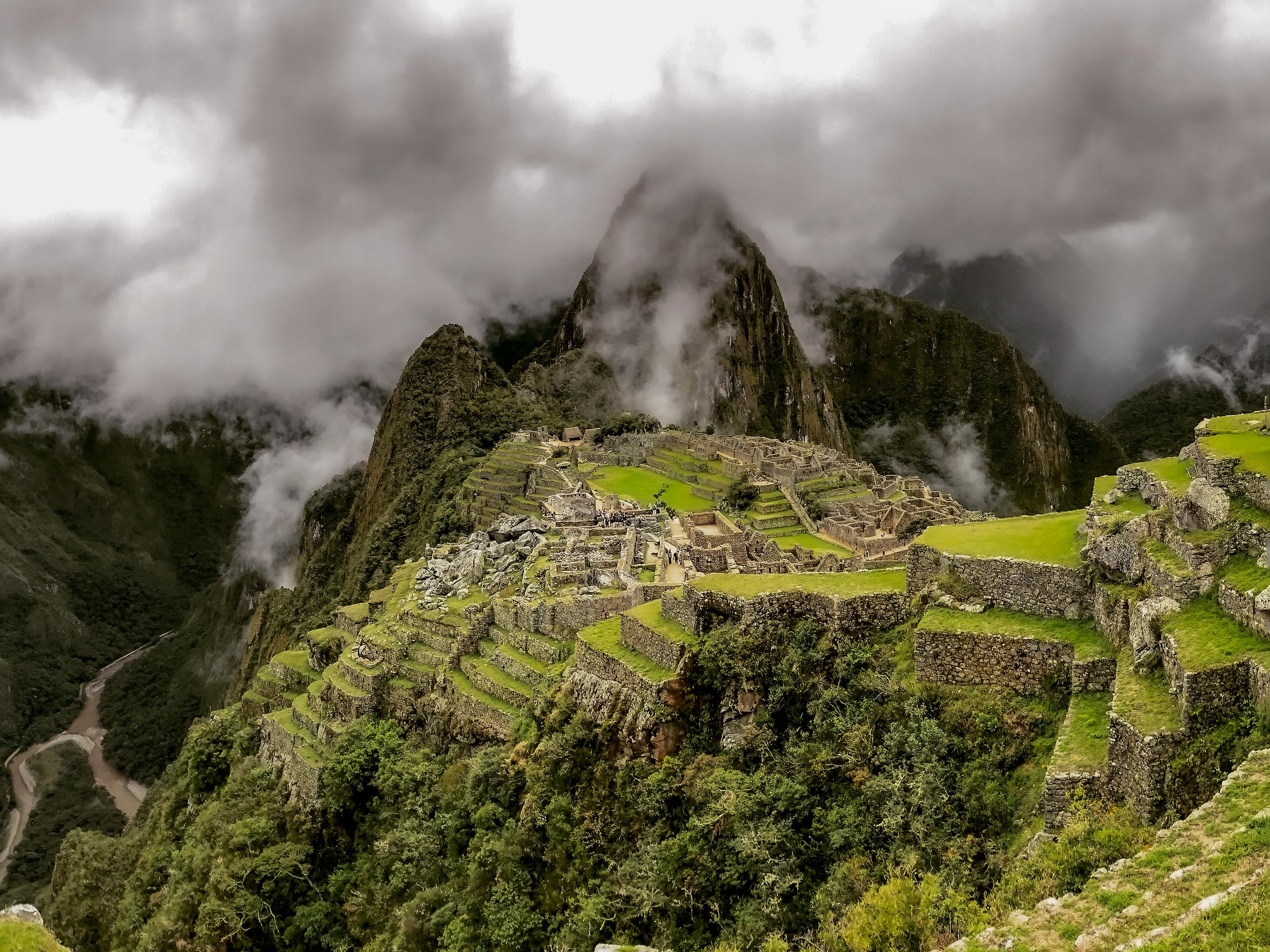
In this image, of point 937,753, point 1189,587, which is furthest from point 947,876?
point 1189,587

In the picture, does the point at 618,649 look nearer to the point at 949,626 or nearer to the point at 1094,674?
the point at 949,626

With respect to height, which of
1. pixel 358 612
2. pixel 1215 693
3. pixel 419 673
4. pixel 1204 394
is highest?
pixel 1204 394

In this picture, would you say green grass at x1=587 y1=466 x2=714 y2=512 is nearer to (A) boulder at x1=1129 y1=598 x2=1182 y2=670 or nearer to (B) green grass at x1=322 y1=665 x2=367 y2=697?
(B) green grass at x1=322 y1=665 x2=367 y2=697

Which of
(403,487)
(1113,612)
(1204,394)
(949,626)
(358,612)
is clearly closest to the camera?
(1113,612)

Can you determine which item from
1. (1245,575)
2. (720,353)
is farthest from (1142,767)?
(720,353)

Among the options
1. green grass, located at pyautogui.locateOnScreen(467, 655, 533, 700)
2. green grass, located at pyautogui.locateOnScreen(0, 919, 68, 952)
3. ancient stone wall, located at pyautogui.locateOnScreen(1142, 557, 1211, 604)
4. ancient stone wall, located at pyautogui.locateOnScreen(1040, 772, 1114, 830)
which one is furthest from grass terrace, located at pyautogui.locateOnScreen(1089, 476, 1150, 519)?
green grass, located at pyautogui.locateOnScreen(0, 919, 68, 952)

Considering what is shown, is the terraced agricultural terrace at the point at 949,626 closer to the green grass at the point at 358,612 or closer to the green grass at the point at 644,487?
the green grass at the point at 358,612

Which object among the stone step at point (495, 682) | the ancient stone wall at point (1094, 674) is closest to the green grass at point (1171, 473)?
the ancient stone wall at point (1094, 674)
